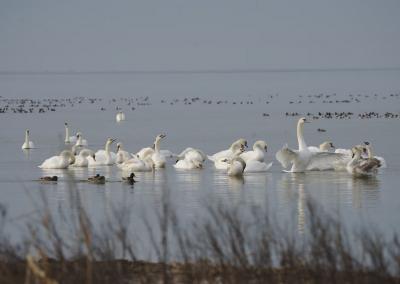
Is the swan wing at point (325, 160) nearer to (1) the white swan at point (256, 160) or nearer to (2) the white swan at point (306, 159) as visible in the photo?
(2) the white swan at point (306, 159)

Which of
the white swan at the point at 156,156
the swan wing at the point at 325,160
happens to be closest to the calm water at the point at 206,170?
the swan wing at the point at 325,160

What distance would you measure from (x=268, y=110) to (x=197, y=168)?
25.3 meters

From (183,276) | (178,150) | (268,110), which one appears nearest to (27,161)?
(178,150)

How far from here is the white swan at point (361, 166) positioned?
65.3 ft

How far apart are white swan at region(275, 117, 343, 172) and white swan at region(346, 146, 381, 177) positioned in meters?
0.87

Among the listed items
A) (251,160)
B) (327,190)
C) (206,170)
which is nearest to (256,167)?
(251,160)

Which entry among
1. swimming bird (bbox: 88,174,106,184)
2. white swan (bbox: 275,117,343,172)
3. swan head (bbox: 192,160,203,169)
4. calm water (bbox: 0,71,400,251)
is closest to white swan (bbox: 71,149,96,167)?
calm water (bbox: 0,71,400,251)

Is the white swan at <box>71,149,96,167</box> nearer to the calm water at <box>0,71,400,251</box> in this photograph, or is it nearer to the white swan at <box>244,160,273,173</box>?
the calm water at <box>0,71,400,251</box>

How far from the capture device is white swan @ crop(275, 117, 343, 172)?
21.4 metres

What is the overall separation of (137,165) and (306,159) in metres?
3.36

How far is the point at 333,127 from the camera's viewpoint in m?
34.4

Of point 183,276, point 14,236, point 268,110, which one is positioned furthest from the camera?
point 268,110

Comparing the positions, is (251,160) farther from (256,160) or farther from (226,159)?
(226,159)

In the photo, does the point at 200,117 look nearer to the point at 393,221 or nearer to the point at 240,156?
the point at 240,156
